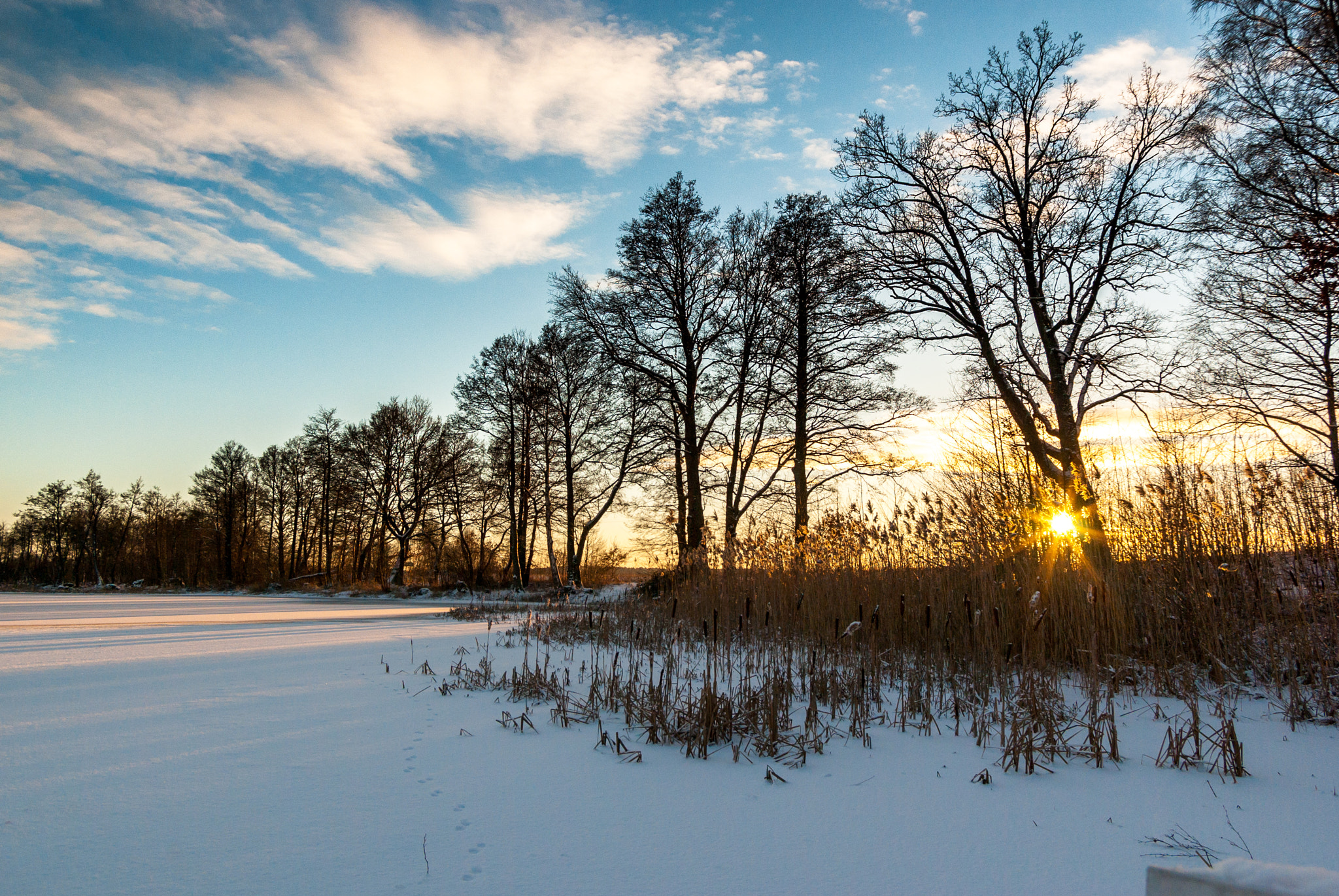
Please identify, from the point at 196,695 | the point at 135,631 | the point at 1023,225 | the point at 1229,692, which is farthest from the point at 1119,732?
the point at 1023,225

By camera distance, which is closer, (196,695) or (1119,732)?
(1119,732)

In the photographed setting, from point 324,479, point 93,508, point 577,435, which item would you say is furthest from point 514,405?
point 93,508

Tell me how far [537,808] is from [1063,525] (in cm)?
486

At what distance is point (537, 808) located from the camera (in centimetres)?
195

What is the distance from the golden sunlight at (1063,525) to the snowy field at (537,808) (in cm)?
185

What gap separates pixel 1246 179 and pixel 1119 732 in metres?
11.9

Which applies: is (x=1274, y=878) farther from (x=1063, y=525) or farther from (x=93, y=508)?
(x=93, y=508)

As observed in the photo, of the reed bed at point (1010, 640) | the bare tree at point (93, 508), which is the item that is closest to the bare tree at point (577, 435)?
the reed bed at point (1010, 640)

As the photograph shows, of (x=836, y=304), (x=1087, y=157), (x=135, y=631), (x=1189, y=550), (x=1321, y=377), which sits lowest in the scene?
(x=135, y=631)

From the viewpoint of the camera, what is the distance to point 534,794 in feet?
6.78

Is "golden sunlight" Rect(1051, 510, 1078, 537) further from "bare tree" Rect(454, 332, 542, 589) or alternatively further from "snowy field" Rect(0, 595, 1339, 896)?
"bare tree" Rect(454, 332, 542, 589)

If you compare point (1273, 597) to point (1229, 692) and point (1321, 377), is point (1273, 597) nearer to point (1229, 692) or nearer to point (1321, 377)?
point (1229, 692)

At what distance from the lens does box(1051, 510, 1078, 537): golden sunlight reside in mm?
5043

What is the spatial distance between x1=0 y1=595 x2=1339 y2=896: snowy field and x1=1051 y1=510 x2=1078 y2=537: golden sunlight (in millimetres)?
1854
